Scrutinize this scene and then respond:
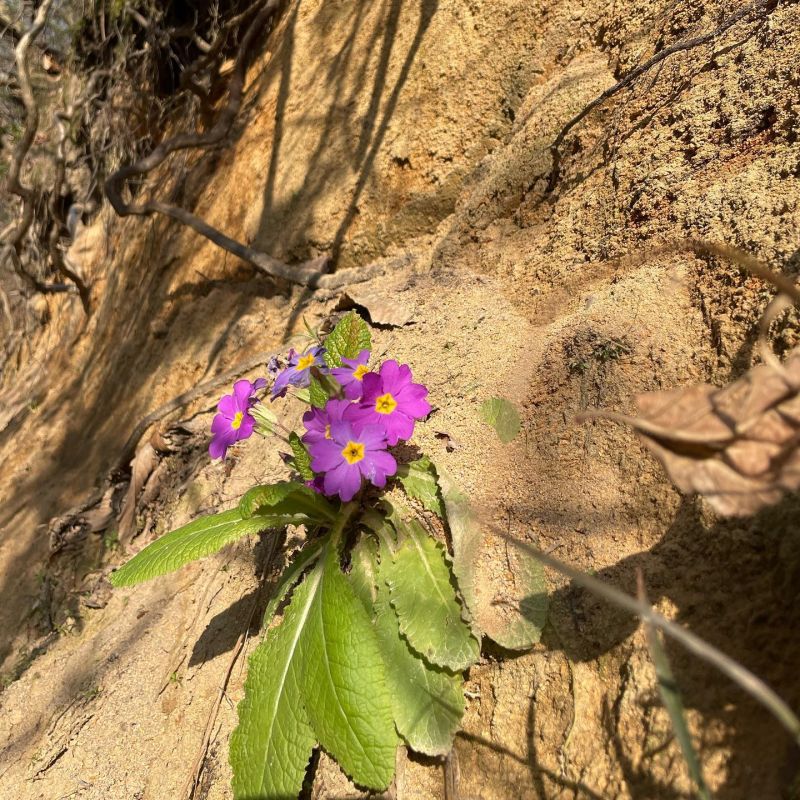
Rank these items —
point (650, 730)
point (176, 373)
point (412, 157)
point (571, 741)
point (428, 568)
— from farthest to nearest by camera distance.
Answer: point (176, 373) → point (412, 157) → point (428, 568) → point (571, 741) → point (650, 730)

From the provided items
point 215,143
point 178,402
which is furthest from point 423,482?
point 215,143

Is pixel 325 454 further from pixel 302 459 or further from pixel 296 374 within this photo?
pixel 296 374

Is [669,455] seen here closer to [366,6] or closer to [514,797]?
[514,797]

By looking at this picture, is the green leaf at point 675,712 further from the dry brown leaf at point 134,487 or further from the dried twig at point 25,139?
the dried twig at point 25,139

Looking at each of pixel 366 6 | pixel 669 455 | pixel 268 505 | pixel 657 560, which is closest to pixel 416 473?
pixel 268 505

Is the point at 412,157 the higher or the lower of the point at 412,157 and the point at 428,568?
the higher

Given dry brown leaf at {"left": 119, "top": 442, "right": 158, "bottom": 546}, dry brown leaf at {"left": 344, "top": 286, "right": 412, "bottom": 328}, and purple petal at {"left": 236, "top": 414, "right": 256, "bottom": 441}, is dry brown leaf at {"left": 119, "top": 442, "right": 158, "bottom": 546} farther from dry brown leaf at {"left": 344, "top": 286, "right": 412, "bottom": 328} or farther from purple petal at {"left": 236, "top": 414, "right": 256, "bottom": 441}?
purple petal at {"left": 236, "top": 414, "right": 256, "bottom": 441}

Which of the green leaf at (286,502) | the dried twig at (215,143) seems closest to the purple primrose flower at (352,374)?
the green leaf at (286,502)

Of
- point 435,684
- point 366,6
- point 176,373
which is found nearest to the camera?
point 435,684
